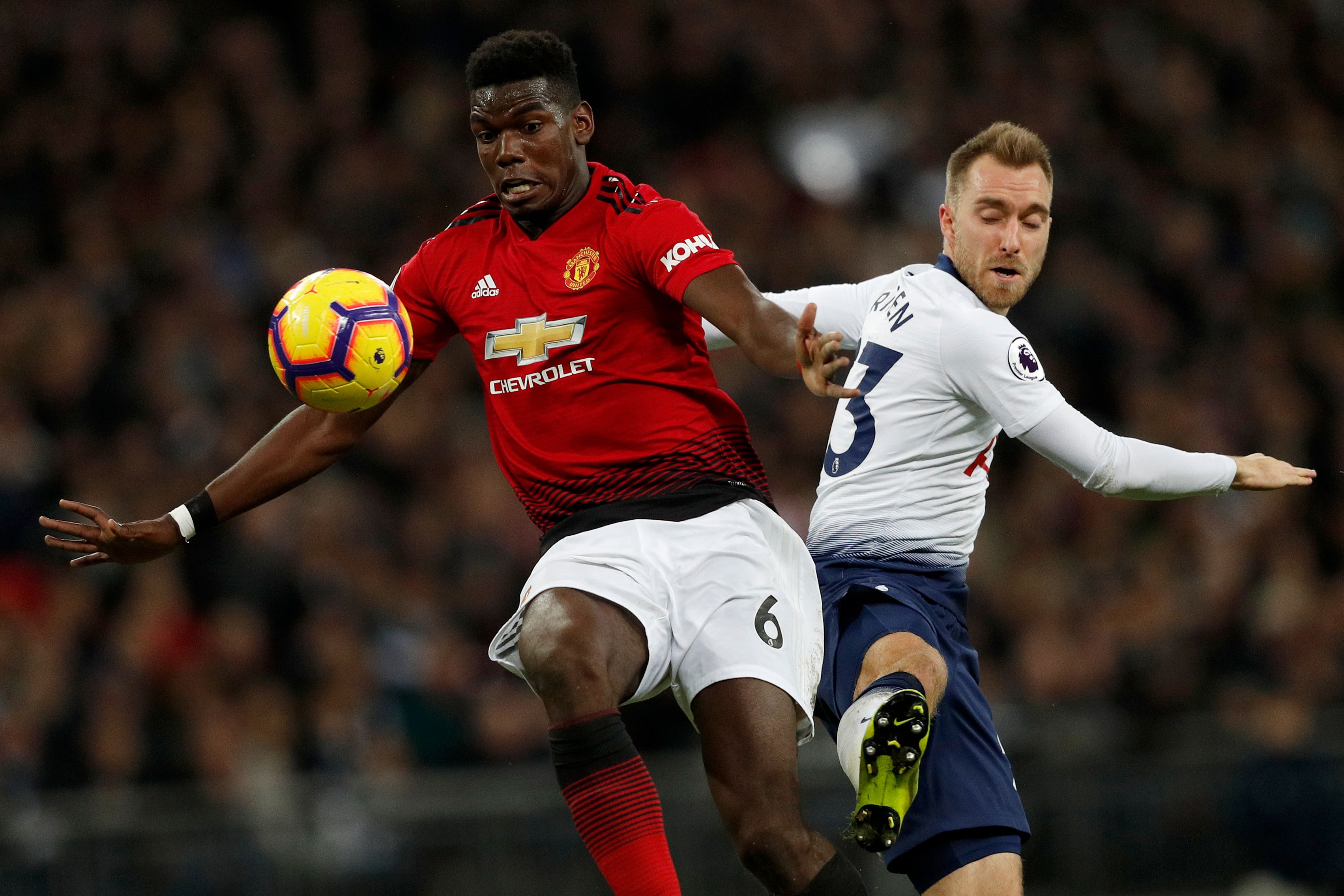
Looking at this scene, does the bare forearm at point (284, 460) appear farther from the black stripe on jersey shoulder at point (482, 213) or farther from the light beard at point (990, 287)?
the light beard at point (990, 287)

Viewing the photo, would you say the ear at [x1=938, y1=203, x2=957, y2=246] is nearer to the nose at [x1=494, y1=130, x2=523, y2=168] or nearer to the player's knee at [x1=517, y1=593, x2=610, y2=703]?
the nose at [x1=494, y1=130, x2=523, y2=168]

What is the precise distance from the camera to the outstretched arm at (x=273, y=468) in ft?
16.6

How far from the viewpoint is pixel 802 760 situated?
9234 mm

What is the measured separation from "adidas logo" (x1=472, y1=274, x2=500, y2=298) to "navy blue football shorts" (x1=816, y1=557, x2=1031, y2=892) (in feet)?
4.28

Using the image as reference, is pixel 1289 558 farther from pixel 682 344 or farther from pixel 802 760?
pixel 682 344

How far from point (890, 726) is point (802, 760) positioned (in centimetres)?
502

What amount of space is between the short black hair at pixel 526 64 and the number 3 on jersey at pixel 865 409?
44.9 inches

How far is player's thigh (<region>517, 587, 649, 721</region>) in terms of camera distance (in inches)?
166

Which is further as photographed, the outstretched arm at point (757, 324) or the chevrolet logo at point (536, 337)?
the chevrolet logo at point (536, 337)

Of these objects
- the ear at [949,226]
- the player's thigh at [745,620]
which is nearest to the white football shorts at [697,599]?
the player's thigh at [745,620]

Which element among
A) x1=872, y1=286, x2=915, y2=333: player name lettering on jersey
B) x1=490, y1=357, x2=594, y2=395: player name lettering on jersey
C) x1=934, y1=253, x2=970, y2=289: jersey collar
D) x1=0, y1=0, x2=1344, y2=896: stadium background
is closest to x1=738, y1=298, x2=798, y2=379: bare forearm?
x1=490, y1=357, x2=594, y2=395: player name lettering on jersey

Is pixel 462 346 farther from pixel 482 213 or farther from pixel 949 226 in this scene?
pixel 949 226

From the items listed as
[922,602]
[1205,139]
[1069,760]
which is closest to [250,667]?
[1069,760]

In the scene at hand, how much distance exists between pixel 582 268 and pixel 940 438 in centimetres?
114
